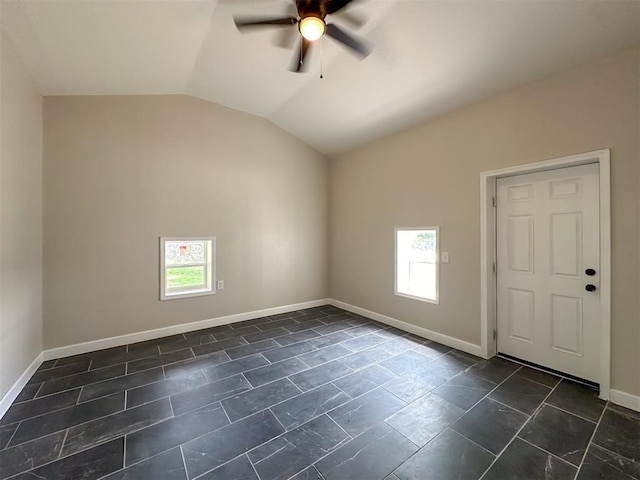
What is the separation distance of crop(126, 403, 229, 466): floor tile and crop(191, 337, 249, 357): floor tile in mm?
1115

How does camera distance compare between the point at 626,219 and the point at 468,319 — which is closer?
the point at 626,219

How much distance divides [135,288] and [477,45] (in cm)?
452

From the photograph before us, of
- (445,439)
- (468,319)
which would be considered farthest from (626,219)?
(445,439)

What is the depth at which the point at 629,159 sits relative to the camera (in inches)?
83.1

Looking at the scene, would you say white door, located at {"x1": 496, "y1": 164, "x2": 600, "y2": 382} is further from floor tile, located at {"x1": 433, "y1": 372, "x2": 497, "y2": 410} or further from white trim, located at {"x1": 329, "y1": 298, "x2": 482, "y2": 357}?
floor tile, located at {"x1": 433, "y1": 372, "x2": 497, "y2": 410}

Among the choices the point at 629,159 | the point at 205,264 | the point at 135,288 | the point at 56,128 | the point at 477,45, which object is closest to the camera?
the point at 629,159

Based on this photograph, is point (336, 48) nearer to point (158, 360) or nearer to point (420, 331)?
point (420, 331)

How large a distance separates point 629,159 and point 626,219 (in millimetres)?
473

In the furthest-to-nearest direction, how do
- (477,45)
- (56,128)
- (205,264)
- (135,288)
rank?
(205,264)
(135,288)
(56,128)
(477,45)

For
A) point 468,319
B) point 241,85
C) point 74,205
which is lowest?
point 468,319

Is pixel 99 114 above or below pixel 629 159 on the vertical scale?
above

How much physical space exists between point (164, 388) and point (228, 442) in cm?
101

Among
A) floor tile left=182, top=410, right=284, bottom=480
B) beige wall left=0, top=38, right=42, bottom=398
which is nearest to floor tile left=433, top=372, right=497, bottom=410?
floor tile left=182, top=410, right=284, bottom=480

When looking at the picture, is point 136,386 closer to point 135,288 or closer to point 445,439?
point 135,288
